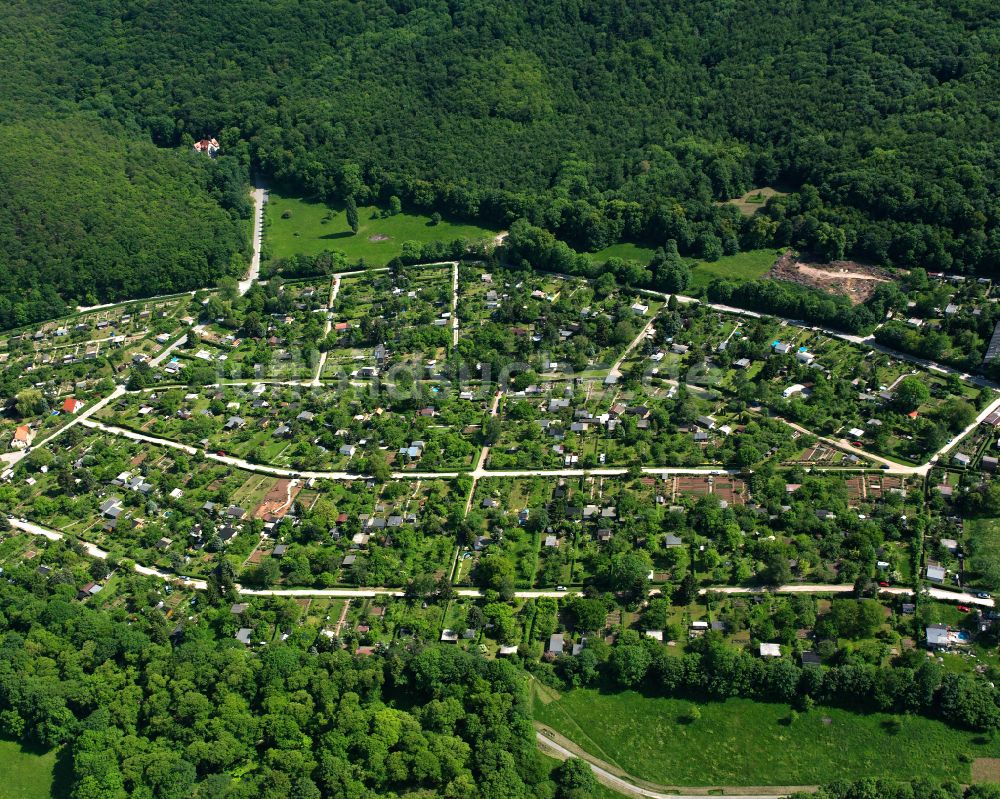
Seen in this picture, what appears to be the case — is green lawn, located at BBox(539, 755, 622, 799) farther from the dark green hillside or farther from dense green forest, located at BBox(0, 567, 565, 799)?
the dark green hillside

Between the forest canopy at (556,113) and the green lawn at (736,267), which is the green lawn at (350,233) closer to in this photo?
the forest canopy at (556,113)

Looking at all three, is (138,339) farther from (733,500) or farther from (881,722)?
(881,722)

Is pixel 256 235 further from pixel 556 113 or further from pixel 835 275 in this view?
pixel 835 275

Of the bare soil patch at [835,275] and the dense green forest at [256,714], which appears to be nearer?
the dense green forest at [256,714]

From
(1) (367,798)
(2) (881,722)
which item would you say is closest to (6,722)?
(1) (367,798)

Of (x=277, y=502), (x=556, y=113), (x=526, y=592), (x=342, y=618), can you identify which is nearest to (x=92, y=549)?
(x=277, y=502)

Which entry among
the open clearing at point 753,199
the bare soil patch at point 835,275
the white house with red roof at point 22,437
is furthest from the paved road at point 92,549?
the open clearing at point 753,199
